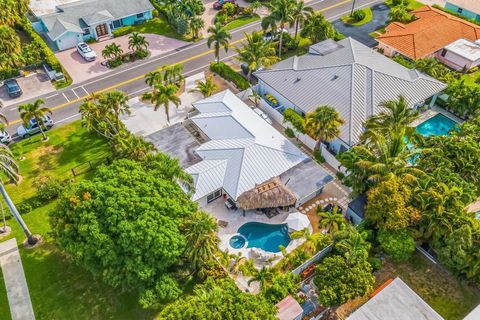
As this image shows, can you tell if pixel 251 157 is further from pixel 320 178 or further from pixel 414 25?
pixel 414 25

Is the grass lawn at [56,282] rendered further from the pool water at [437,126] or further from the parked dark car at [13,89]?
the pool water at [437,126]

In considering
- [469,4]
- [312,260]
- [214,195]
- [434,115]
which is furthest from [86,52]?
[469,4]

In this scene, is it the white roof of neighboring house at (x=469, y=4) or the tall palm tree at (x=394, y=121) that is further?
the white roof of neighboring house at (x=469, y=4)

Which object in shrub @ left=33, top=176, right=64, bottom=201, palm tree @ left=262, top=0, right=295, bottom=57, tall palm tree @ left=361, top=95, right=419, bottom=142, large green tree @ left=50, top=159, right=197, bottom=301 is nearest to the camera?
large green tree @ left=50, top=159, right=197, bottom=301

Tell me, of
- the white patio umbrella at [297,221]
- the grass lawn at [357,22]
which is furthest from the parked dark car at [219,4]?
the white patio umbrella at [297,221]

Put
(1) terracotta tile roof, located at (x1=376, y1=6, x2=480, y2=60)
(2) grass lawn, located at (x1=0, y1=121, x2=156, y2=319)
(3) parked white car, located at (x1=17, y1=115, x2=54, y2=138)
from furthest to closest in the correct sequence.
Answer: (1) terracotta tile roof, located at (x1=376, y1=6, x2=480, y2=60) → (3) parked white car, located at (x1=17, y1=115, x2=54, y2=138) → (2) grass lawn, located at (x1=0, y1=121, x2=156, y2=319)

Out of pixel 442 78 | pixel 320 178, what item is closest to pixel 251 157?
pixel 320 178

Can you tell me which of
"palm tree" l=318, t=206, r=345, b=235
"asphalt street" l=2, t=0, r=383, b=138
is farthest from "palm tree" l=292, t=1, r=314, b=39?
"palm tree" l=318, t=206, r=345, b=235

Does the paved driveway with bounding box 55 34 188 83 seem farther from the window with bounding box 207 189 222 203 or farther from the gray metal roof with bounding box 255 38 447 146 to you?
the window with bounding box 207 189 222 203
